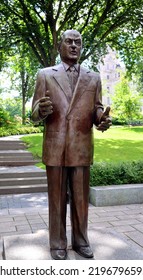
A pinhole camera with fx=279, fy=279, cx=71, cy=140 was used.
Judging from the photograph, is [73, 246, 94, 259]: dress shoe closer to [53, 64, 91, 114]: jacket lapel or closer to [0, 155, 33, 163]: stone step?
[53, 64, 91, 114]: jacket lapel

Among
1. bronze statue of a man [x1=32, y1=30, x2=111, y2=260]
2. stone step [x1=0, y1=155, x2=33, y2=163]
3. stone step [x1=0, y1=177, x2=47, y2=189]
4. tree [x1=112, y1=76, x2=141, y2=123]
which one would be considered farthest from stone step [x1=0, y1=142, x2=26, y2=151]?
tree [x1=112, y1=76, x2=141, y2=123]

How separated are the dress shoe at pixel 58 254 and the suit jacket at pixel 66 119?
102cm

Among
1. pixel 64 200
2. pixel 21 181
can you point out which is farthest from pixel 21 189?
pixel 64 200

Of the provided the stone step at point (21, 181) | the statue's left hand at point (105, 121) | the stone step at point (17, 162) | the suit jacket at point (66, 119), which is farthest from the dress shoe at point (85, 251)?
the stone step at point (17, 162)

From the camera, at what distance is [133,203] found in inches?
277

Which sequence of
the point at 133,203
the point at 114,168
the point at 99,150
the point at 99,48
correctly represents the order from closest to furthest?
the point at 133,203 < the point at 114,168 < the point at 99,150 < the point at 99,48

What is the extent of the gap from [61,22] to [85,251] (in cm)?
1448

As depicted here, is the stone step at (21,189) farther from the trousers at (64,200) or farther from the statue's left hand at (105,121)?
the statue's left hand at (105,121)

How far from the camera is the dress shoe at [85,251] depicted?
327 centimetres

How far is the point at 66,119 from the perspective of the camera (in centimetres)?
321

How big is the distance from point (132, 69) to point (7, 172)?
13187 millimetres

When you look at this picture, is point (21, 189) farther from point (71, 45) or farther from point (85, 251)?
point (71, 45)

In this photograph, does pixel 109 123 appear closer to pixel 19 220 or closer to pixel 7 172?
pixel 19 220
